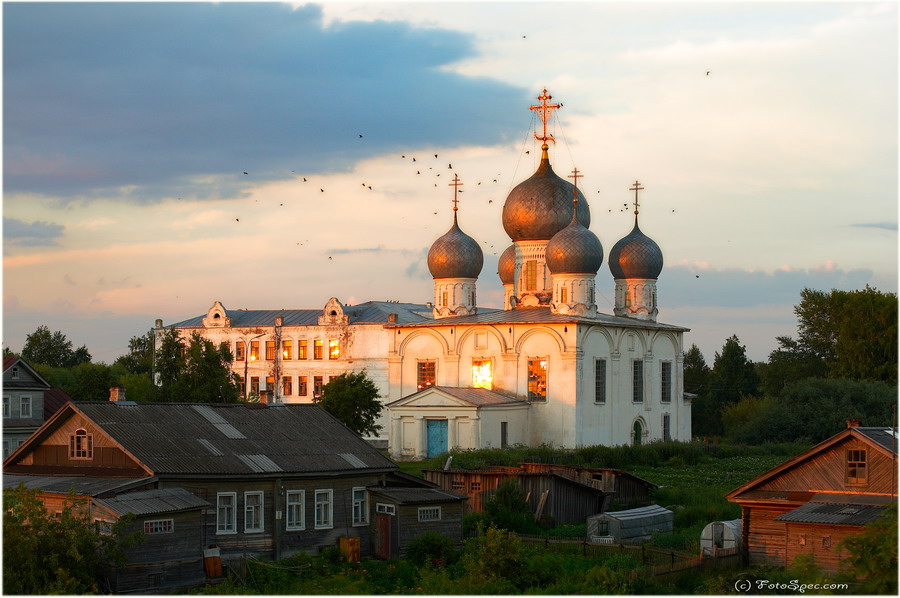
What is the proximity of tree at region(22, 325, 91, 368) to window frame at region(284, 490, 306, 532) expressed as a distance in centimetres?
6430

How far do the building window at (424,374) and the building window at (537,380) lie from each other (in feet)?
16.6

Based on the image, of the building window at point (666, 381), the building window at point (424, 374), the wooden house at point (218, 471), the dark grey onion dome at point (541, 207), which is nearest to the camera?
the wooden house at point (218, 471)

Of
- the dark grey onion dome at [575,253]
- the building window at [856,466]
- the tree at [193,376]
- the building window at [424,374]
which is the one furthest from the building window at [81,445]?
the building window at [424,374]

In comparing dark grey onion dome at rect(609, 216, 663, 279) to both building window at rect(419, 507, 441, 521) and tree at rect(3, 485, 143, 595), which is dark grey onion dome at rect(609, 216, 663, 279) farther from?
tree at rect(3, 485, 143, 595)

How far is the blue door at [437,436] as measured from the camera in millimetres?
52625

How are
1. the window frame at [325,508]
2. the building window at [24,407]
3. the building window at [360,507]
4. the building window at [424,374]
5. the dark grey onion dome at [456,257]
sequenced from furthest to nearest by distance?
the dark grey onion dome at [456,257], the building window at [424,374], the building window at [24,407], the building window at [360,507], the window frame at [325,508]

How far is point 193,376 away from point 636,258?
23.9 m

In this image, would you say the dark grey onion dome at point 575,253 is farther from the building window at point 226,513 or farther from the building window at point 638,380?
the building window at point 226,513

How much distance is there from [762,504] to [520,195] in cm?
3226

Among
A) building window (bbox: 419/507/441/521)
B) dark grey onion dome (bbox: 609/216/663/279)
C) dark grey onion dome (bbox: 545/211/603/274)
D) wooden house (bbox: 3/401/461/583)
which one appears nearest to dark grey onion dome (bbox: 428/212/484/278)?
dark grey onion dome (bbox: 545/211/603/274)

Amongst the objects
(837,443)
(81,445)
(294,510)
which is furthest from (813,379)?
(81,445)

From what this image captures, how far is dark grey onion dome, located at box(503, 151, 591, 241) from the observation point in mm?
59781

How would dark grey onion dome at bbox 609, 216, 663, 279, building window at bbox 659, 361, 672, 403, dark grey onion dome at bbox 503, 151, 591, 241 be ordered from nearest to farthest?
dark grey onion dome at bbox 503, 151, 591, 241 → building window at bbox 659, 361, 672, 403 → dark grey onion dome at bbox 609, 216, 663, 279

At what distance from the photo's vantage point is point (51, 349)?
91875mm
